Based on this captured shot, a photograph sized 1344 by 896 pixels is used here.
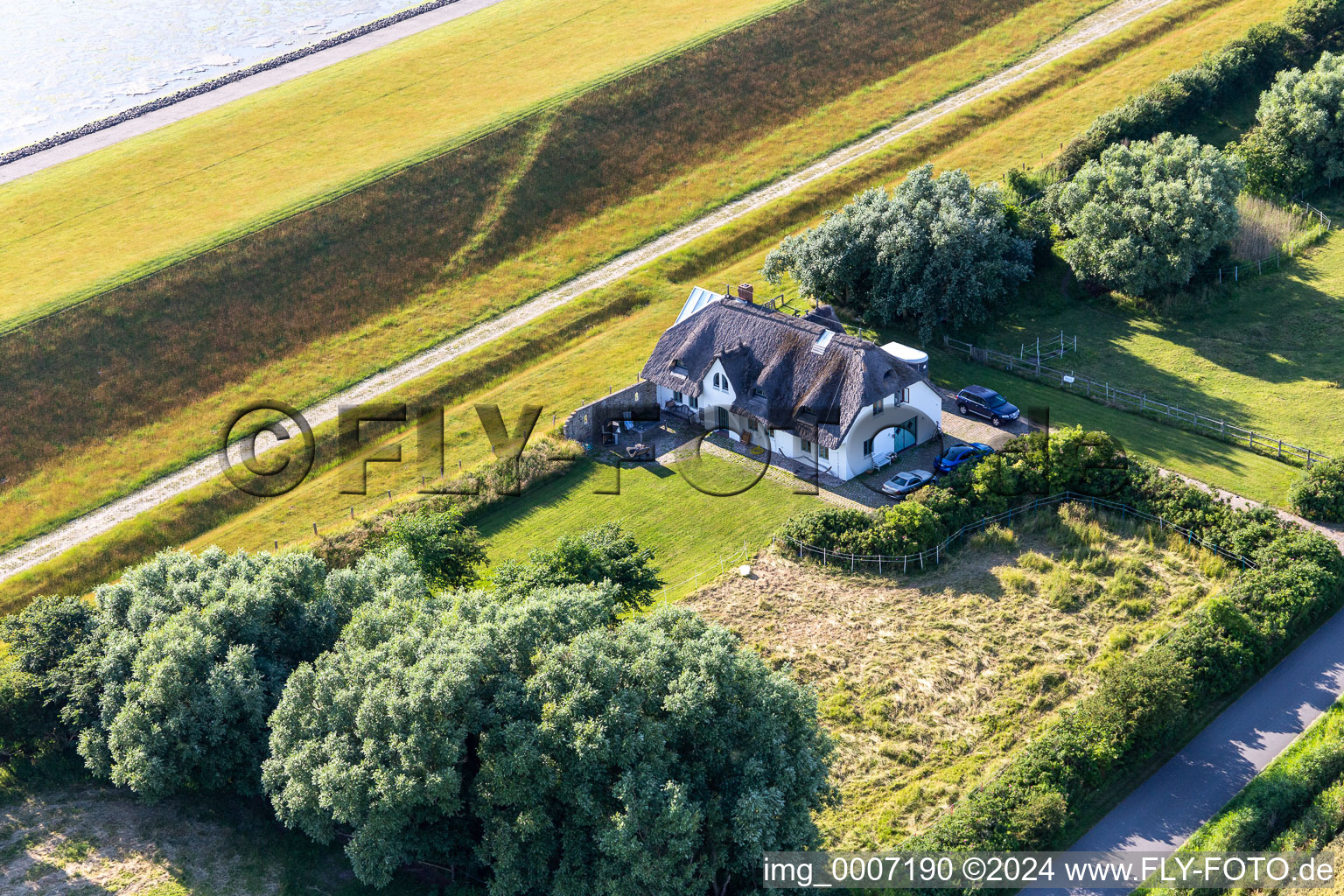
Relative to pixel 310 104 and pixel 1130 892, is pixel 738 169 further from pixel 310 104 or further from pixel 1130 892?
pixel 1130 892

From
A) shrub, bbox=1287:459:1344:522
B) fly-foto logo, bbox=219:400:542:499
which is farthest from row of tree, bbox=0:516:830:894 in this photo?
shrub, bbox=1287:459:1344:522

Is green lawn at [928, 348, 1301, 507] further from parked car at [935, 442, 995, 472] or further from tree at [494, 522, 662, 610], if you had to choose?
tree at [494, 522, 662, 610]

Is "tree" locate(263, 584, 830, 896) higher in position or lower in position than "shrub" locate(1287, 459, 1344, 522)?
higher

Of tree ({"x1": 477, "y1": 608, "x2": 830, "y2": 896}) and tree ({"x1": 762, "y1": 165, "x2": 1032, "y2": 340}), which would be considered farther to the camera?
tree ({"x1": 762, "y1": 165, "x2": 1032, "y2": 340})

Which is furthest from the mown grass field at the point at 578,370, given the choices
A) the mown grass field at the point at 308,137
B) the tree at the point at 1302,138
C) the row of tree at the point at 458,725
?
the mown grass field at the point at 308,137

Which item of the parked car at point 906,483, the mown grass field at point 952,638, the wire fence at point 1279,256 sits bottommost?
the mown grass field at point 952,638

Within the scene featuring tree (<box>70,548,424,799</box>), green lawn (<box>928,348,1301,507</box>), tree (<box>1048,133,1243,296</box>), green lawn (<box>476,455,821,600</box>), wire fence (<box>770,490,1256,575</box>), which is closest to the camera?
tree (<box>70,548,424,799</box>)

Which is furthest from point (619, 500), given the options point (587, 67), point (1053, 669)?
point (587, 67)

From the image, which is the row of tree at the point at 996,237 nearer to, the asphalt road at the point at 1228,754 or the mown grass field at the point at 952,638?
the mown grass field at the point at 952,638
